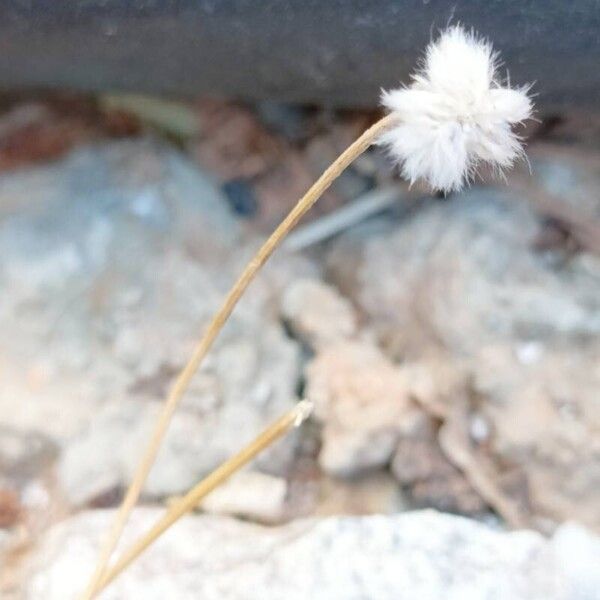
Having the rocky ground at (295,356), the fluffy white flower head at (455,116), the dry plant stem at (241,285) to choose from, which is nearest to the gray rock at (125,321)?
the rocky ground at (295,356)

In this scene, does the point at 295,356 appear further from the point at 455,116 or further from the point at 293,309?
the point at 455,116

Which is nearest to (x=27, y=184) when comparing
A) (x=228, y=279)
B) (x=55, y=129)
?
(x=55, y=129)

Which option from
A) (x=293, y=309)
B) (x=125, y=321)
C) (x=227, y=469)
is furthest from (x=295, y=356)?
(x=227, y=469)

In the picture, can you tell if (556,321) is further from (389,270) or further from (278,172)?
(278,172)

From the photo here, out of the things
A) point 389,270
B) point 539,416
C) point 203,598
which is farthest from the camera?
point 389,270

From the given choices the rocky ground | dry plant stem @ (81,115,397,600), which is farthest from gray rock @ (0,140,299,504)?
dry plant stem @ (81,115,397,600)

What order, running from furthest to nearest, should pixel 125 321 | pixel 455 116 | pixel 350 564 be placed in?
pixel 125 321 < pixel 350 564 < pixel 455 116
